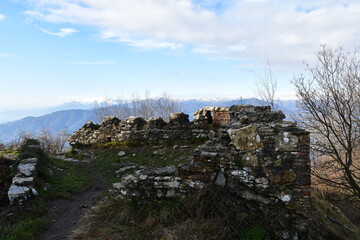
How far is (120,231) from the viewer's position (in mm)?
4820

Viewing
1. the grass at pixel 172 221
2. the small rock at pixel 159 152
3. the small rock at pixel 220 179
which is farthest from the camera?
the small rock at pixel 159 152

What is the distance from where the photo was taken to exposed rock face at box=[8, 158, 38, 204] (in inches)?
275

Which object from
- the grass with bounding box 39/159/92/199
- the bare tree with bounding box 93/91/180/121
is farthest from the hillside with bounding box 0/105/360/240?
the bare tree with bounding box 93/91/180/121

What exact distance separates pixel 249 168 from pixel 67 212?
4987 mm

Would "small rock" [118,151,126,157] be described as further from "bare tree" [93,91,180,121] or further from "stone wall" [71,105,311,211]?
"bare tree" [93,91,180,121]

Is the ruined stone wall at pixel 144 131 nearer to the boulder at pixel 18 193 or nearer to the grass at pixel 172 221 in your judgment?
the boulder at pixel 18 193

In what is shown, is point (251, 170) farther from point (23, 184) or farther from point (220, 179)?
point (23, 184)

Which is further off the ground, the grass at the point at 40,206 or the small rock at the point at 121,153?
the small rock at the point at 121,153

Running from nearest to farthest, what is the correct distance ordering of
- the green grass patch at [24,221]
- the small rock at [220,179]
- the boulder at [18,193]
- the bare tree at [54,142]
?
the small rock at [220,179] → the green grass patch at [24,221] → the boulder at [18,193] → the bare tree at [54,142]

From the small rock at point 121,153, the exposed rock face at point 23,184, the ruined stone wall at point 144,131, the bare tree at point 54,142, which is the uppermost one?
the ruined stone wall at point 144,131

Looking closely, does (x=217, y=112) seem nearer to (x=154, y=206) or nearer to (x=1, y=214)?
(x=154, y=206)

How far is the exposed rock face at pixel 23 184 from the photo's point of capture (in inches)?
275

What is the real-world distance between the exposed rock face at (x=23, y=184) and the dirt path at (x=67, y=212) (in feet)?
2.32

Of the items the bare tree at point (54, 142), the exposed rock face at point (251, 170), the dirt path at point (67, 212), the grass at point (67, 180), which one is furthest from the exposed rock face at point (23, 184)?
the bare tree at point (54, 142)
